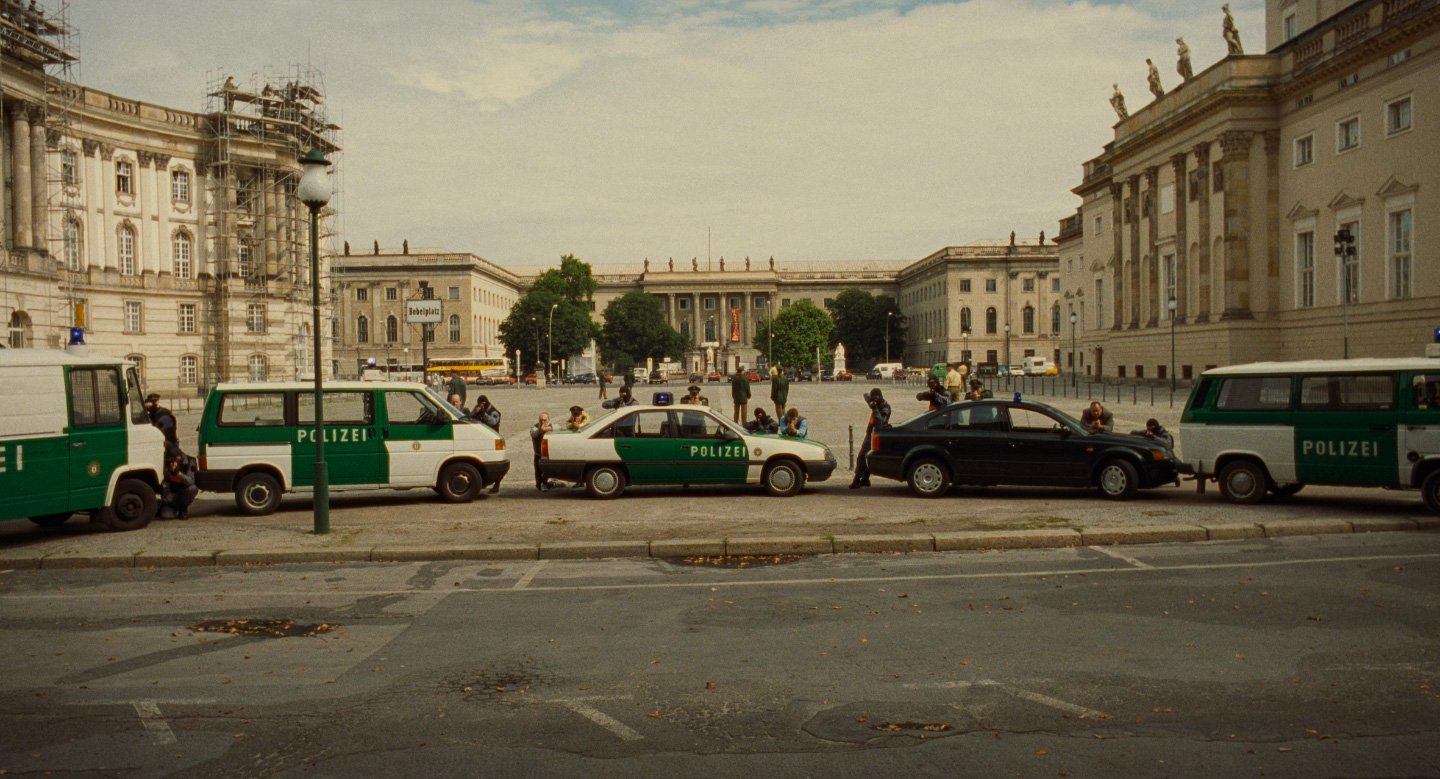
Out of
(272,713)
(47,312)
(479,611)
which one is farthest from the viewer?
(47,312)

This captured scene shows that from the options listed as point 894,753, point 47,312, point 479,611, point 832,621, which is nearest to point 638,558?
point 479,611

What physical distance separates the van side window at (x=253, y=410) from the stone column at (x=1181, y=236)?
51676 mm

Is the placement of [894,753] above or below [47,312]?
below

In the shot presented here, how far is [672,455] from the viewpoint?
662 inches

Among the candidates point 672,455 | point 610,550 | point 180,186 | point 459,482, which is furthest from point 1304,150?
point 180,186

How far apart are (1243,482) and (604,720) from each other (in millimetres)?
12099

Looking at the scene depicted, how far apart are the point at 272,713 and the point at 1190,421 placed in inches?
525

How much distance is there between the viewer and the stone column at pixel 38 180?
2013 inches

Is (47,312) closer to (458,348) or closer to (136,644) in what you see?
(136,644)

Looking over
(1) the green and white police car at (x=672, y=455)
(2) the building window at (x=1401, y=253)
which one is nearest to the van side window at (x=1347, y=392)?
(1) the green and white police car at (x=672, y=455)

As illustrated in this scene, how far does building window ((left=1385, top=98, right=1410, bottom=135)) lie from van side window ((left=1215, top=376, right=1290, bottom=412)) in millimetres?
33426

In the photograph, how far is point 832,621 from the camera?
28.6ft

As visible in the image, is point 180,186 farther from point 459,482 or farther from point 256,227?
point 459,482

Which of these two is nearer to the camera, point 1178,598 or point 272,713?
point 272,713
